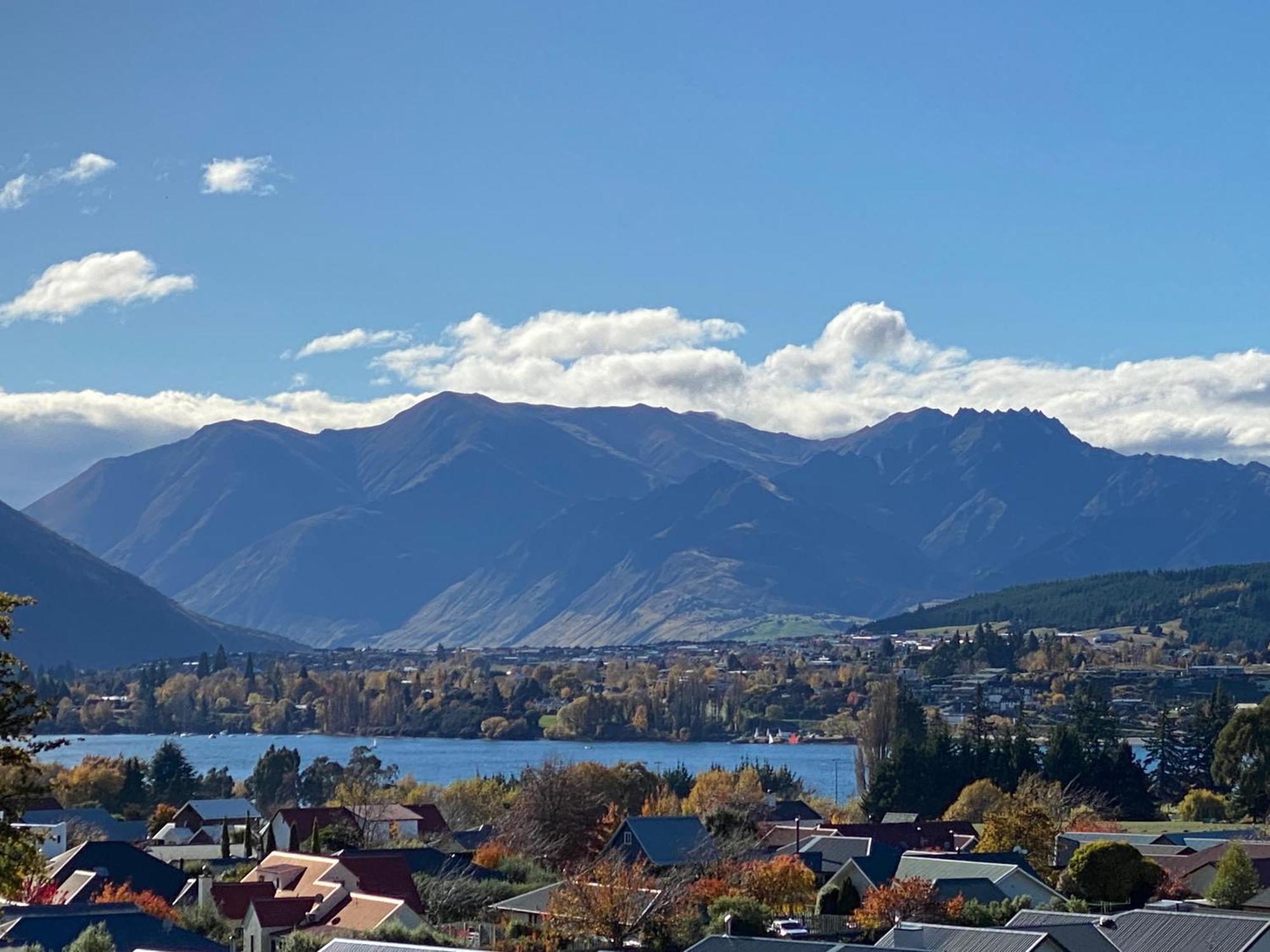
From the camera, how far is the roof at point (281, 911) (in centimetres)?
4566

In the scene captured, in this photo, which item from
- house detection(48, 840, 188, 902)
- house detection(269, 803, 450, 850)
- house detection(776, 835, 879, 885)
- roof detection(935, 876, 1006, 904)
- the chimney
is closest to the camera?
the chimney

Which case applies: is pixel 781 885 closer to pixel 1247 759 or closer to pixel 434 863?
pixel 434 863

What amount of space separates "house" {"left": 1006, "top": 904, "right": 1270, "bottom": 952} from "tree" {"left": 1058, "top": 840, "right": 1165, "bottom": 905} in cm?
1277

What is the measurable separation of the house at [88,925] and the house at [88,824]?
29307 mm

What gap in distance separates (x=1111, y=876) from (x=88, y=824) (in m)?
38.3

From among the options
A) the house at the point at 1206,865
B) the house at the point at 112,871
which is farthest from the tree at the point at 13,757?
the house at the point at 1206,865

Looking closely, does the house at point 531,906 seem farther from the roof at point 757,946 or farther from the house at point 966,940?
the house at point 966,940

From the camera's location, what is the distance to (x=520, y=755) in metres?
172

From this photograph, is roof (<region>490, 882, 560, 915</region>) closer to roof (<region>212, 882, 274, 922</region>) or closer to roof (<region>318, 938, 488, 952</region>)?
roof (<region>212, 882, 274, 922</region>)

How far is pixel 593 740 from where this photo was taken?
640ft

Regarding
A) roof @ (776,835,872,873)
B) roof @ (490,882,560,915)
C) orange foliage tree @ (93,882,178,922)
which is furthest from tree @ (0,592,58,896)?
roof @ (776,835,872,873)

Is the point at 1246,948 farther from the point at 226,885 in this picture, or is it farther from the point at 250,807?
the point at 250,807

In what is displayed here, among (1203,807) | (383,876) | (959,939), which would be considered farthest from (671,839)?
(1203,807)

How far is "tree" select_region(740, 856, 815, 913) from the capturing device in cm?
5359
